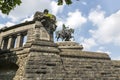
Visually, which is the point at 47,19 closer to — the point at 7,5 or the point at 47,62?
the point at 47,62

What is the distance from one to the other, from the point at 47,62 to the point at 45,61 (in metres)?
0.13

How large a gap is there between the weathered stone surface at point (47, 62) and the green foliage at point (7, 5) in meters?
5.69

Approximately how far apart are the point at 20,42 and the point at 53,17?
3.02 metres

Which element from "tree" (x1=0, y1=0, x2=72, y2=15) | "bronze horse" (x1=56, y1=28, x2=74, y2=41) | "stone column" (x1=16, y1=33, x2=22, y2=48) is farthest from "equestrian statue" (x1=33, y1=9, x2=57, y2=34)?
"bronze horse" (x1=56, y1=28, x2=74, y2=41)

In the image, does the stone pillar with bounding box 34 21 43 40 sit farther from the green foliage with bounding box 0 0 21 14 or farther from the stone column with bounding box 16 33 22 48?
the green foliage with bounding box 0 0 21 14

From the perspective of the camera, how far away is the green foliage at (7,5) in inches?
245

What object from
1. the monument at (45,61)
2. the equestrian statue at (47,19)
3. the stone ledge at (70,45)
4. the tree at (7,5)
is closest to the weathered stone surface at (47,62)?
the monument at (45,61)

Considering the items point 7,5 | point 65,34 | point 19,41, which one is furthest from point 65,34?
point 7,5

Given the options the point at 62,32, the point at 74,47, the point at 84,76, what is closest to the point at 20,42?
the point at 84,76

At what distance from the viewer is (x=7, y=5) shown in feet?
20.6

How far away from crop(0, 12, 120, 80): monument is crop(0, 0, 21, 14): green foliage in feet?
18.7

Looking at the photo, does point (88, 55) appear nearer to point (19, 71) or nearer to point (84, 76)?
point (84, 76)

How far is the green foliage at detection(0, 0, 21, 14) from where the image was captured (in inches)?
245

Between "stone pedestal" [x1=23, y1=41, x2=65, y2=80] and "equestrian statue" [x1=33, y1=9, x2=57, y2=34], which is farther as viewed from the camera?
"equestrian statue" [x1=33, y1=9, x2=57, y2=34]
